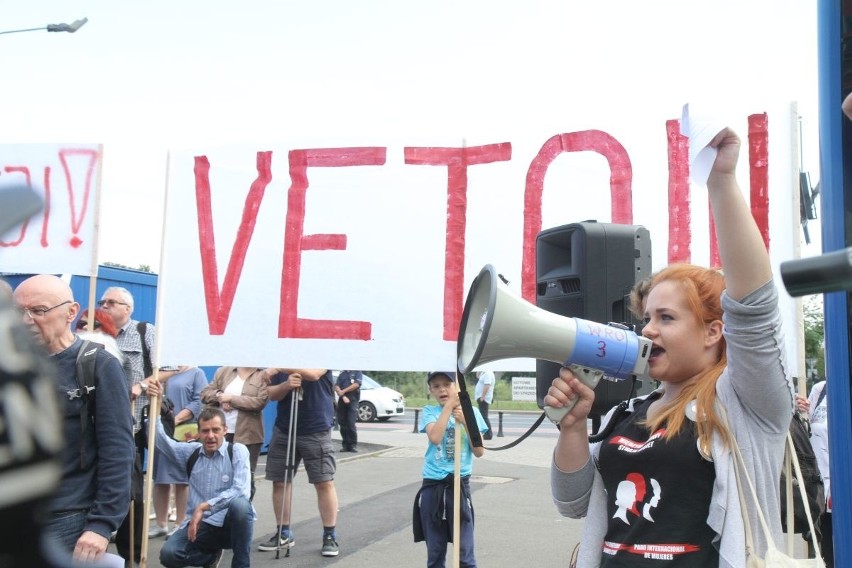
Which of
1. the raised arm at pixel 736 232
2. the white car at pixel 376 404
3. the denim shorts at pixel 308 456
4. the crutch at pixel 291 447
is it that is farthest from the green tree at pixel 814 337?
the raised arm at pixel 736 232

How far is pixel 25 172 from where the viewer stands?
528cm

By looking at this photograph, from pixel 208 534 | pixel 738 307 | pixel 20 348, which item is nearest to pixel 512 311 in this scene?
pixel 738 307

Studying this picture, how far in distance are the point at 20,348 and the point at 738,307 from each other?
1.51 metres

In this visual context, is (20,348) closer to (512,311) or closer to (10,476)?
(10,476)

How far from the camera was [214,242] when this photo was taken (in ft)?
16.9

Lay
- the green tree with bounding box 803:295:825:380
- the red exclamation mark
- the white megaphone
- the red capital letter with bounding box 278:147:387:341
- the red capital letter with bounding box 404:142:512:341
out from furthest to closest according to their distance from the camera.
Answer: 1. the green tree with bounding box 803:295:825:380
2. the red exclamation mark
3. the red capital letter with bounding box 278:147:387:341
4. the red capital letter with bounding box 404:142:512:341
5. the white megaphone

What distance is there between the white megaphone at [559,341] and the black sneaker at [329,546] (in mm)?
4704

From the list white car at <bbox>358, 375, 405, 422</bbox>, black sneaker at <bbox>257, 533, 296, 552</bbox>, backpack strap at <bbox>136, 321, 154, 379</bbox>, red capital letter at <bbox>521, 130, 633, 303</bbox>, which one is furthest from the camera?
white car at <bbox>358, 375, 405, 422</bbox>

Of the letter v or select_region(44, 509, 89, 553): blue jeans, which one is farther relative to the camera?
the letter v

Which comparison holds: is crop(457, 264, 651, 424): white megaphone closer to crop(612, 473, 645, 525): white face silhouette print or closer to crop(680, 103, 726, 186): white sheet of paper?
crop(612, 473, 645, 525): white face silhouette print

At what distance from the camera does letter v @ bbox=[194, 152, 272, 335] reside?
509 centimetres

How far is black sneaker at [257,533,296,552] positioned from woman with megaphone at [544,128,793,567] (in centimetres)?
458

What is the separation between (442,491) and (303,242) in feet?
5.83

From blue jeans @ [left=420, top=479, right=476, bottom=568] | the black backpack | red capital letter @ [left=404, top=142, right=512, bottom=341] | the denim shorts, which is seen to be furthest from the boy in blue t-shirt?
the black backpack
